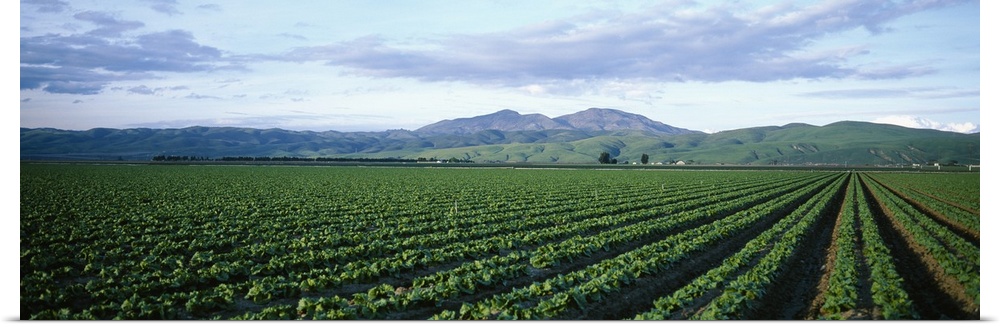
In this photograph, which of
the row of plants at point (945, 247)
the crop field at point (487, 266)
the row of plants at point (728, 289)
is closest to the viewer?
the row of plants at point (728, 289)

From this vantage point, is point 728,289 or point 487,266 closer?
point 728,289

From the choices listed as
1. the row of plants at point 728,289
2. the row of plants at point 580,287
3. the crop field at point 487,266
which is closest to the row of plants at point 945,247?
the crop field at point 487,266

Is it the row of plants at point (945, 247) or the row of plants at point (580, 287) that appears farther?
the row of plants at point (945, 247)

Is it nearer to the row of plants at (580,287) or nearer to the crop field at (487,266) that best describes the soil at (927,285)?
the crop field at (487,266)

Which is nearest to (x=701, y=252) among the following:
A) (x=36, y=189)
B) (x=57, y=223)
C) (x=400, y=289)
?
(x=400, y=289)

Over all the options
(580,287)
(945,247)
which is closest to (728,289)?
(580,287)

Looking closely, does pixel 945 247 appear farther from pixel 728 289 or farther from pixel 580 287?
pixel 580 287

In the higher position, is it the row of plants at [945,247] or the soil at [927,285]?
the row of plants at [945,247]

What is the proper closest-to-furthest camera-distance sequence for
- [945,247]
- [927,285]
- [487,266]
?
[927,285] → [487,266] → [945,247]

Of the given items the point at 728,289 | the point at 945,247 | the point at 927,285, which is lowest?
the point at 927,285

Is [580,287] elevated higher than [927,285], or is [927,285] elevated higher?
[580,287]

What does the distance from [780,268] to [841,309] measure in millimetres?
3488

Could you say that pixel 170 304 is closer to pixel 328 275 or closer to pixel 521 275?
pixel 328 275

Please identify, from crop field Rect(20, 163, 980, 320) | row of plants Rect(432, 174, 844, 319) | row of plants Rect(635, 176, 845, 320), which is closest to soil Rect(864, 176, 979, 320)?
crop field Rect(20, 163, 980, 320)
